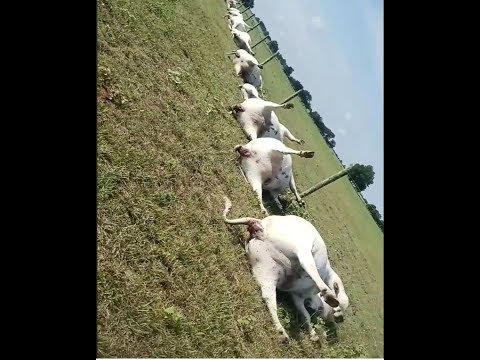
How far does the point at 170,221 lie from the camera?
500 centimetres

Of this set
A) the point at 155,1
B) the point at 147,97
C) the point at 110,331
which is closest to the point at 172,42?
the point at 155,1

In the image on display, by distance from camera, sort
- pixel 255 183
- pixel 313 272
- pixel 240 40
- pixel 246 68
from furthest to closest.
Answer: pixel 240 40 → pixel 246 68 → pixel 255 183 → pixel 313 272

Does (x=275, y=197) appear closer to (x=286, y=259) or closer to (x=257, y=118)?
(x=257, y=118)

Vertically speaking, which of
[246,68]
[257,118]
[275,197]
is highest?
[246,68]

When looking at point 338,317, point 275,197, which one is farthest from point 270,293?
point 275,197

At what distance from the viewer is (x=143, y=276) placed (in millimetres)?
4219

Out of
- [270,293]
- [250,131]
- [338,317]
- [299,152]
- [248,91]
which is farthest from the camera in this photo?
[248,91]

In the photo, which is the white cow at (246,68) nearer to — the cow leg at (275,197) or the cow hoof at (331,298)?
the cow leg at (275,197)

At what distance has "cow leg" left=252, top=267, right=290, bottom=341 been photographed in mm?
5145

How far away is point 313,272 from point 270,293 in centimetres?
47

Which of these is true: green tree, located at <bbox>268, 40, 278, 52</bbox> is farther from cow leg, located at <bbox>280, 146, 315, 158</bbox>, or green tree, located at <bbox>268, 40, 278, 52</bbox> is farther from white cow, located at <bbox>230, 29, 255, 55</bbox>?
cow leg, located at <bbox>280, 146, 315, 158</bbox>

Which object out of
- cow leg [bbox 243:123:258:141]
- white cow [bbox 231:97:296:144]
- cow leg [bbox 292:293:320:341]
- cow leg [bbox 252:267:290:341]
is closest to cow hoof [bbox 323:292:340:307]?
cow leg [bbox 252:267:290:341]

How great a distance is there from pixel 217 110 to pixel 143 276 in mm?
5233

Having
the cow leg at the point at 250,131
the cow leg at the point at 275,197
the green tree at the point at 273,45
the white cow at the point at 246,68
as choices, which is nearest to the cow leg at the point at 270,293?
the cow leg at the point at 275,197
